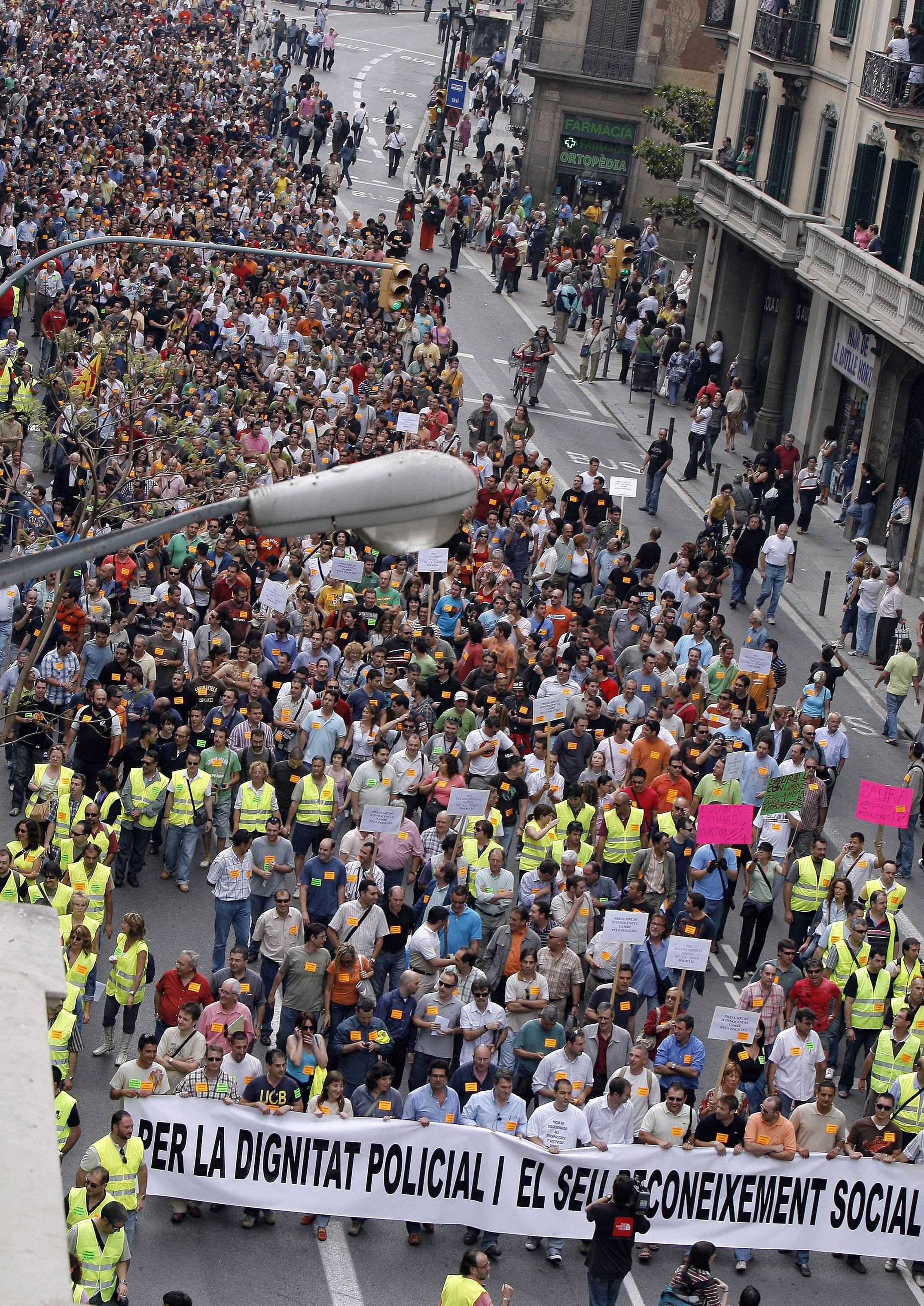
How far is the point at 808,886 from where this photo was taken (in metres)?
19.3

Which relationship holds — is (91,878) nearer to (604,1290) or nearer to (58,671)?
(58,671)

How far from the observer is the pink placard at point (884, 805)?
19766 millimetres

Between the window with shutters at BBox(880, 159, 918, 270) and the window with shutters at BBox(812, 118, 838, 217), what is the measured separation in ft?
12.3

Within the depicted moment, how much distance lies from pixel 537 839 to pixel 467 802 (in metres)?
0.71

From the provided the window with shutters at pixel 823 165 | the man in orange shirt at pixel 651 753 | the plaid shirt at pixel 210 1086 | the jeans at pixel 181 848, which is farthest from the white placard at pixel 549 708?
the window with shutters at pixel 823 165

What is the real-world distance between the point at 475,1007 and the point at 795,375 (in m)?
28.2

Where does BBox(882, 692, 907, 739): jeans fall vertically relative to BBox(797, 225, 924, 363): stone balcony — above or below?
below

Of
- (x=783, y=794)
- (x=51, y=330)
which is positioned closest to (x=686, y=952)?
(x=783, y=794)

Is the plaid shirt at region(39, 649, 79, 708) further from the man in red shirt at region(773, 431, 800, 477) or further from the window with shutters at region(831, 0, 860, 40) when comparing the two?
the window with shutters at region(831, 0, 860, 40)

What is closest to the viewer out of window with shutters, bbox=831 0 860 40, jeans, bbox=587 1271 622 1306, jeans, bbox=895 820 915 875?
jeans, bbox=587 1271 622 1306

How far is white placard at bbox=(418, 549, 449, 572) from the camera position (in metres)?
23.7

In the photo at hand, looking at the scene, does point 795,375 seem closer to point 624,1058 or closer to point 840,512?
point 840,512

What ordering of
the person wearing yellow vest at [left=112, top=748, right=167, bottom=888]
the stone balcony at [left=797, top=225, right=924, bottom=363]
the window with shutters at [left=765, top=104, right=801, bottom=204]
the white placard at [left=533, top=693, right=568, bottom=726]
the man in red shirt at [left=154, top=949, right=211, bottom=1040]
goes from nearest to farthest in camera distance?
the man in red shirt at [left=154, top=949, right=211, bottom=1040], the person wearing yellow vest at [left=112, top=748, right=167, bottom=888], the white placard at [left=533, top=693, right=568, bottom=726], the stone balcony at [left=797, top=225, right=924, bottom=363], the window with shutters at [left=765, top=104, right=801, bottom=204]

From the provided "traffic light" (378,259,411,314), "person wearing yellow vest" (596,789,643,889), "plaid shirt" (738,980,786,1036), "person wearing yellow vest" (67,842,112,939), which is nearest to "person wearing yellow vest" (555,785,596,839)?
"person wearing yellow vest" (596,789,643,889)
